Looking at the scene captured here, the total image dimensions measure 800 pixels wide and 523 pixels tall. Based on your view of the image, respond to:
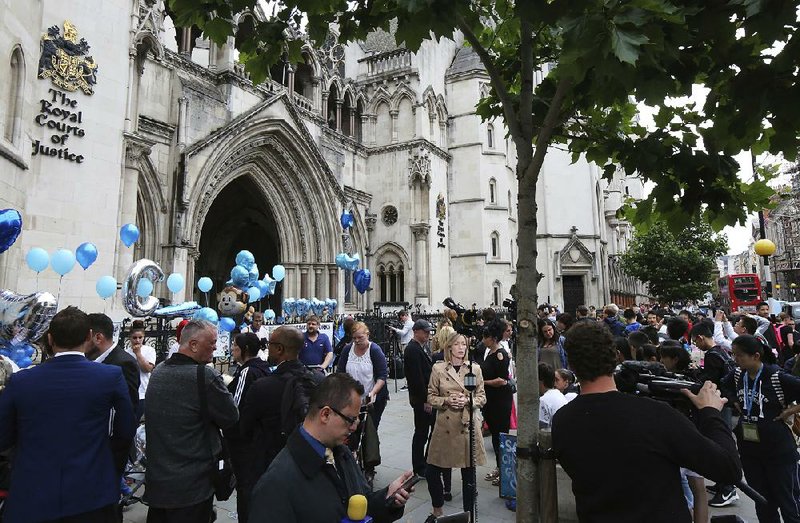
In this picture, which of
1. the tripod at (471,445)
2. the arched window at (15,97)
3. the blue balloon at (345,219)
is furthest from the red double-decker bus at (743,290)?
the arched window at (15,97)

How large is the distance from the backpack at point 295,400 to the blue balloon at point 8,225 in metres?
4.56

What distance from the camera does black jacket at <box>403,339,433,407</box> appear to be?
5.05m

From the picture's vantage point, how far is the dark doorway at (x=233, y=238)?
79.3 ft

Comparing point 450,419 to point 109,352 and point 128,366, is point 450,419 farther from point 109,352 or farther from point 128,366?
point 109,352

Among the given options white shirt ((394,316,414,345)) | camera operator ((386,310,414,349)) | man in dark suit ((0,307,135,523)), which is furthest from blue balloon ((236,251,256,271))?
man in dark suit ((0,307,135,523))

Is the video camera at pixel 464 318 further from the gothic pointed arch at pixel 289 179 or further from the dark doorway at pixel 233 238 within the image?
the dark doorway at pixel 233 238

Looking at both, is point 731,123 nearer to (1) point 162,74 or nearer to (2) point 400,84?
(1) point 162,74

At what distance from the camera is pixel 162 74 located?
50.0 ft

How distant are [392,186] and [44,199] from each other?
16.8 metres

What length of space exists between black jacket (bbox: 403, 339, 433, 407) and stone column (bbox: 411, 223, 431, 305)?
61.6ft

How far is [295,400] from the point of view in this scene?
311 cm

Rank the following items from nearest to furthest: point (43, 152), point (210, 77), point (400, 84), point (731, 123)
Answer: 1. point (731, 123)
2. point (43, 152)
3. point (210, 77)
4. point (400, 84)

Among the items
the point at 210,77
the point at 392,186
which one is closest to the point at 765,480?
the point at 210,77

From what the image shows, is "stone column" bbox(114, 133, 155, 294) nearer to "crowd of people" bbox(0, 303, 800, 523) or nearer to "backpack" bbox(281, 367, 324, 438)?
"crowd of people" bbox(0, 303, 800, 523)
